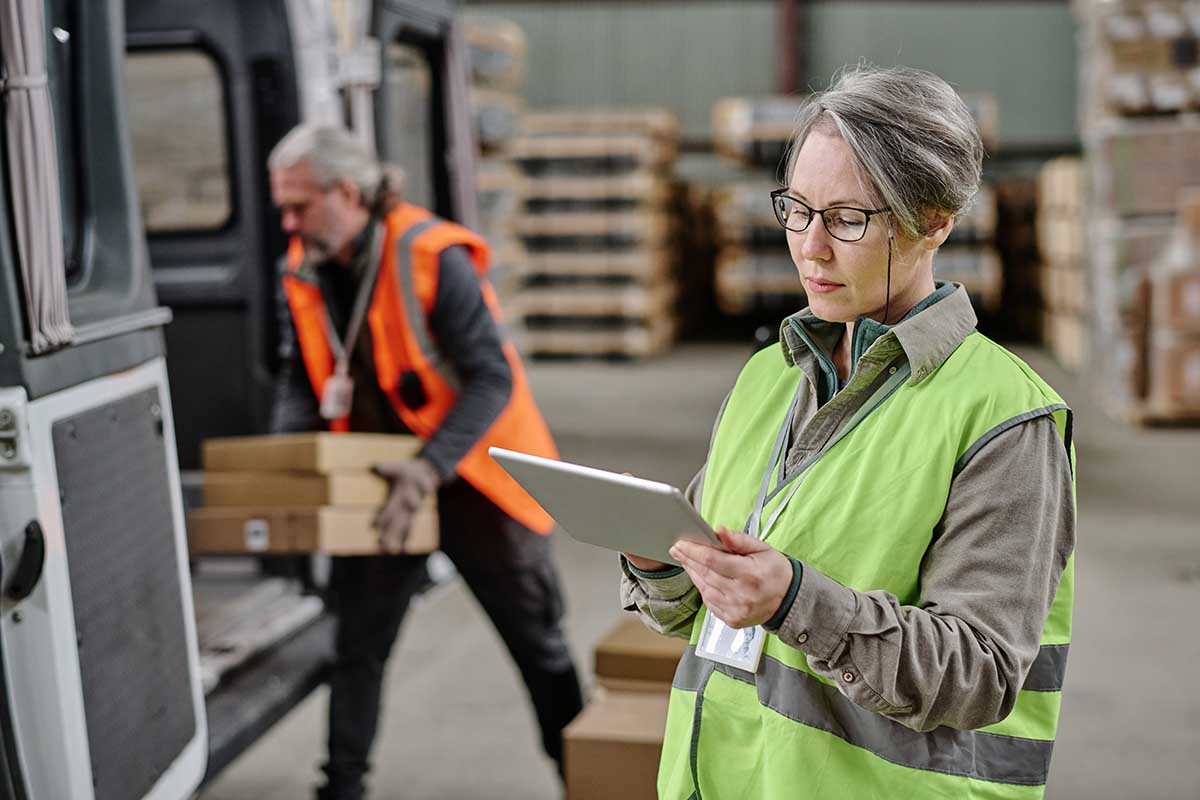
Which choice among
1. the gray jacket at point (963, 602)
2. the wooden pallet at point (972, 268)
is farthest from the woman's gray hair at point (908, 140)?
the wooden pallet at point (972, 268)

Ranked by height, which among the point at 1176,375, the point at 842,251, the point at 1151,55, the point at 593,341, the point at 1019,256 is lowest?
the point at 593,341

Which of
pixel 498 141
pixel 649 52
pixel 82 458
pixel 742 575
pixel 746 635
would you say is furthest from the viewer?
pixel 649 52

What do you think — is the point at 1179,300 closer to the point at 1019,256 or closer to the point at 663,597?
the point at 1019,256

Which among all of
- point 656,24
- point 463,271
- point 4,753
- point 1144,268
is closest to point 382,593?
point 463,271

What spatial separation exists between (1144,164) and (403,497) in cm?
695

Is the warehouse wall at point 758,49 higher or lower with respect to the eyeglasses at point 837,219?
higher

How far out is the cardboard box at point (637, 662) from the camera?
290 cm

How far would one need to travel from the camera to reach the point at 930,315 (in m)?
1.61

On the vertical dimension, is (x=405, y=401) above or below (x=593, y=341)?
above

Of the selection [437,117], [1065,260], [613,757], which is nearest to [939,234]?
[613,757]

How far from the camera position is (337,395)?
3316mm

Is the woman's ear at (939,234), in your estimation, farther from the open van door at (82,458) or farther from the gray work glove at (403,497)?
the gray work glove at (403,497)

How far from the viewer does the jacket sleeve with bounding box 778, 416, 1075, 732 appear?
4.74 feet

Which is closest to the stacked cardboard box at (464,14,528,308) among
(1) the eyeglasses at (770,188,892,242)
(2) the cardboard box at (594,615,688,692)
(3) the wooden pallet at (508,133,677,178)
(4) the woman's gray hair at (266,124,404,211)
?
(3) the wooden pallet at (508,133,677,178)
